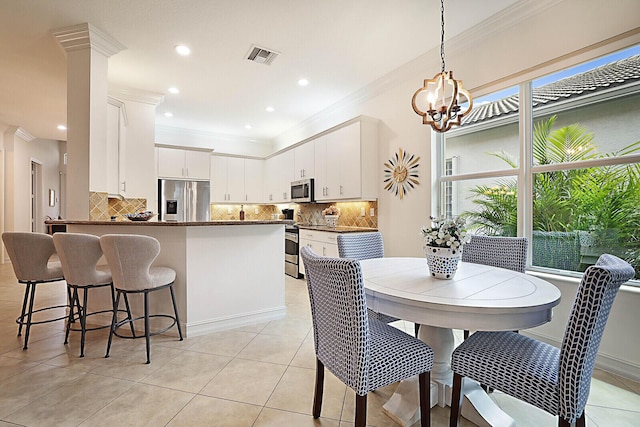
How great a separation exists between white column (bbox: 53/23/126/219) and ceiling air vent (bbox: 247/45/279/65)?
54.1 inches

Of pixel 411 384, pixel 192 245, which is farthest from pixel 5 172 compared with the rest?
pixel 411 384

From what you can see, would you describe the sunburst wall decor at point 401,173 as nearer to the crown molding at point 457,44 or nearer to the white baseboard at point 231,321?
the crown molding at point 457,44

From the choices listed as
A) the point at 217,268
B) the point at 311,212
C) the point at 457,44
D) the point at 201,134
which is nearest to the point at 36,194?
the point at 201,134

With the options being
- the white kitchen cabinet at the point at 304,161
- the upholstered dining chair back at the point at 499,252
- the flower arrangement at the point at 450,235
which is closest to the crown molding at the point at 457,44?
the white kitchen cabinet at the point at 304,161

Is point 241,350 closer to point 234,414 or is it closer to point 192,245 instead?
point 234,414

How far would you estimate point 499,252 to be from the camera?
2.35m

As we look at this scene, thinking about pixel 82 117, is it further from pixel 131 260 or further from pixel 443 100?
pixel 443 100

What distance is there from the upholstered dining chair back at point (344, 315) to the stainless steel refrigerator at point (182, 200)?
483 centimetres

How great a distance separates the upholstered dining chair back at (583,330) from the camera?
1.11 metres

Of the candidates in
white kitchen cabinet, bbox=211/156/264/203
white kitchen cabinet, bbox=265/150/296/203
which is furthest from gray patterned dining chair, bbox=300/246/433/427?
white kitchen cabinet, bbox=211/156/264/203

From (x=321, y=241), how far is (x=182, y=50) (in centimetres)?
287

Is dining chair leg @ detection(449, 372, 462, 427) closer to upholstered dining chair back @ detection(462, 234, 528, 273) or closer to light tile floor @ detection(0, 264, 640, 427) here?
light tile floor @ detection(0, 264, 640, 427)

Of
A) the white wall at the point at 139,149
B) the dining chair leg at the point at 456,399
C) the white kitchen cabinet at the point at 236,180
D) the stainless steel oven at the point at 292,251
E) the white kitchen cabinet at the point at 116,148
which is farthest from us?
the white kitchen cabinet at the point at 236,180

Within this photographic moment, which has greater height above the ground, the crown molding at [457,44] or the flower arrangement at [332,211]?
the crown molding at [457,44]
